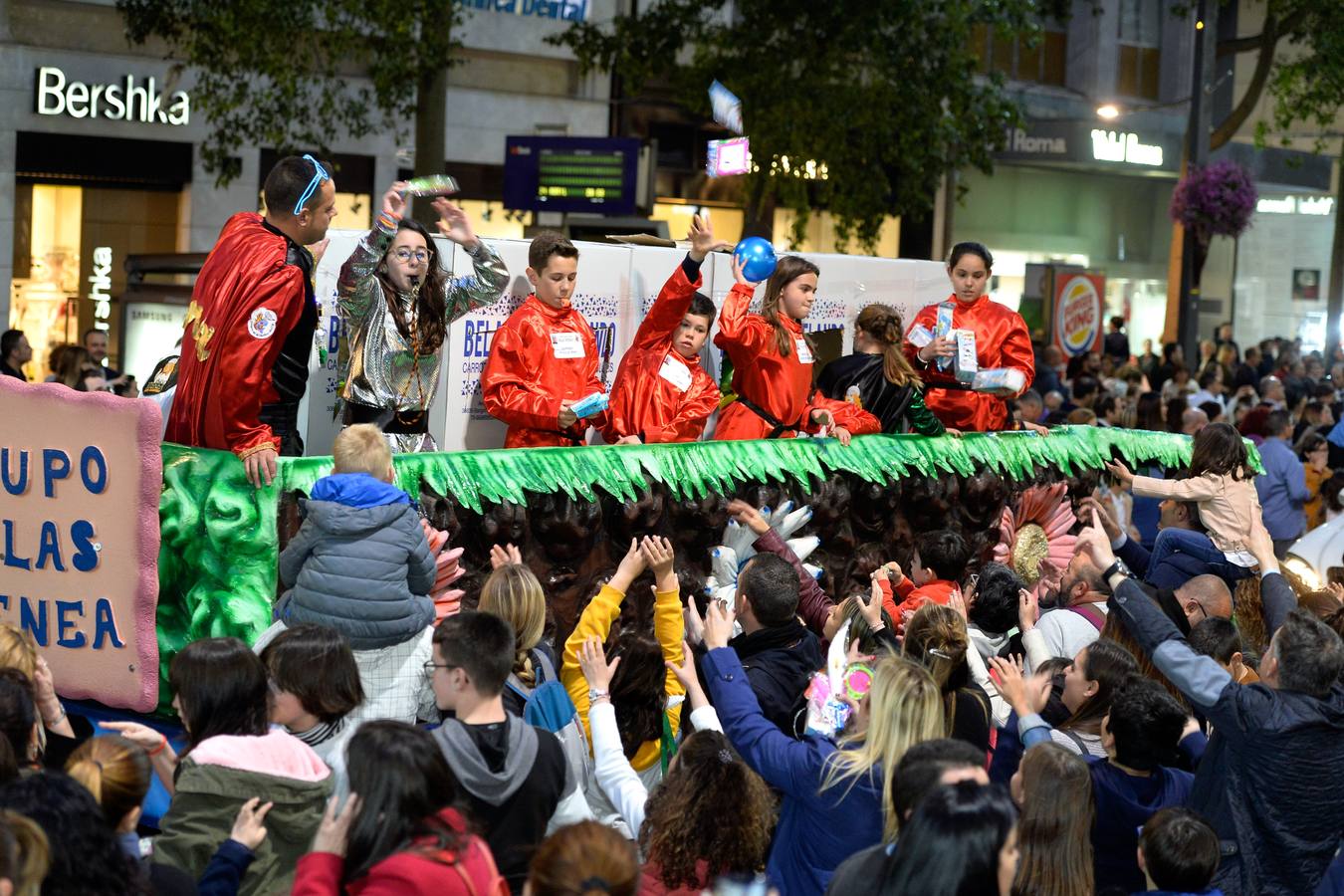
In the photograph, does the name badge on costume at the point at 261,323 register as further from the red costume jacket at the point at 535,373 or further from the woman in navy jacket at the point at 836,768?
the woman in navy jacket at the point at 836,768

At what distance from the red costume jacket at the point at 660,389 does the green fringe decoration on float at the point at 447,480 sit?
31 cm

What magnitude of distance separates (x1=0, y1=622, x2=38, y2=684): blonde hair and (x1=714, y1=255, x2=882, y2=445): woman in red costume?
392cm

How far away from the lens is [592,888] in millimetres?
3197

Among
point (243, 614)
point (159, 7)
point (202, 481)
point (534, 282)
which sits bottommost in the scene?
point (243, 614)

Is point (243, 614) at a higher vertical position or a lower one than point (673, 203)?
lower

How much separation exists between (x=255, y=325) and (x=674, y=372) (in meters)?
2.12

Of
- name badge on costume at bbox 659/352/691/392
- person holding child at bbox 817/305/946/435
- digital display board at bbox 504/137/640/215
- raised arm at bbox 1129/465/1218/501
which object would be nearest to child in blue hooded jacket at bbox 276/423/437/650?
name badge on costume at bbox 659/352/691/392

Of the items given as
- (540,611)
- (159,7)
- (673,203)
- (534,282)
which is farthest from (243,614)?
(673,203)

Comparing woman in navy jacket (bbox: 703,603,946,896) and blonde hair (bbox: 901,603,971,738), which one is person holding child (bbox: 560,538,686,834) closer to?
woman in navy jacket (bbox: 703,603,946,896)

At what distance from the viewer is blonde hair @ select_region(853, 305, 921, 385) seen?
828cm

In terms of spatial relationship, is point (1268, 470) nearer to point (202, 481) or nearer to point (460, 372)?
point (460, 372)

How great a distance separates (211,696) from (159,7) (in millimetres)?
12289

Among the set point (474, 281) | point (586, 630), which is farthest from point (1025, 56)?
point (586, 630)

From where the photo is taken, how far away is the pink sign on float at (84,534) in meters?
5.74
